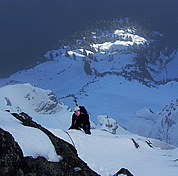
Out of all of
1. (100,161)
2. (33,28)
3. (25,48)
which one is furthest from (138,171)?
(33,28)

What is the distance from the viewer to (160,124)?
1257 inches

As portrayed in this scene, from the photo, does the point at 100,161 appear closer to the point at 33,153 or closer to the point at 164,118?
the point at 33,153

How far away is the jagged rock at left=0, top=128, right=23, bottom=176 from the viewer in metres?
2.99

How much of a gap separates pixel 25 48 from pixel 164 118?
109m

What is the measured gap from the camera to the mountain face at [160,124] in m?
30.0

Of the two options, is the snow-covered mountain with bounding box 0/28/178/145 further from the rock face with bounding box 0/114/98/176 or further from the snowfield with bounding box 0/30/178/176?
the rock face with bounding box 0/114/98/176

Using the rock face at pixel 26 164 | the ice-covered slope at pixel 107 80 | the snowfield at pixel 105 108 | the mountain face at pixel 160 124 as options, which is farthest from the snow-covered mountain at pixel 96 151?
the ice-covered slope at pixel 107 80

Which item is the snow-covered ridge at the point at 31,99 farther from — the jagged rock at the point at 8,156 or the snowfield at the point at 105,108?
the jagged rock at the point at 8,156

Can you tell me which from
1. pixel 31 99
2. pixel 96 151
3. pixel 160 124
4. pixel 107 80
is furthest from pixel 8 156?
pixel 107 80

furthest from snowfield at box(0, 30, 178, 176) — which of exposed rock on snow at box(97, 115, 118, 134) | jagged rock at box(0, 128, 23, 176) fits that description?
jagged rock at box(0, 128, 23, 176)

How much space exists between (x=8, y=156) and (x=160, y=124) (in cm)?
3241

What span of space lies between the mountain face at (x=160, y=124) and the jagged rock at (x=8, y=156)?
29.6m

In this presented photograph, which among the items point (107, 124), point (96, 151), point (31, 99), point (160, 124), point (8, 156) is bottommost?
point (160, 124)

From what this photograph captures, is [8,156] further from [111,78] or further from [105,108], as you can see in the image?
[111,78]
